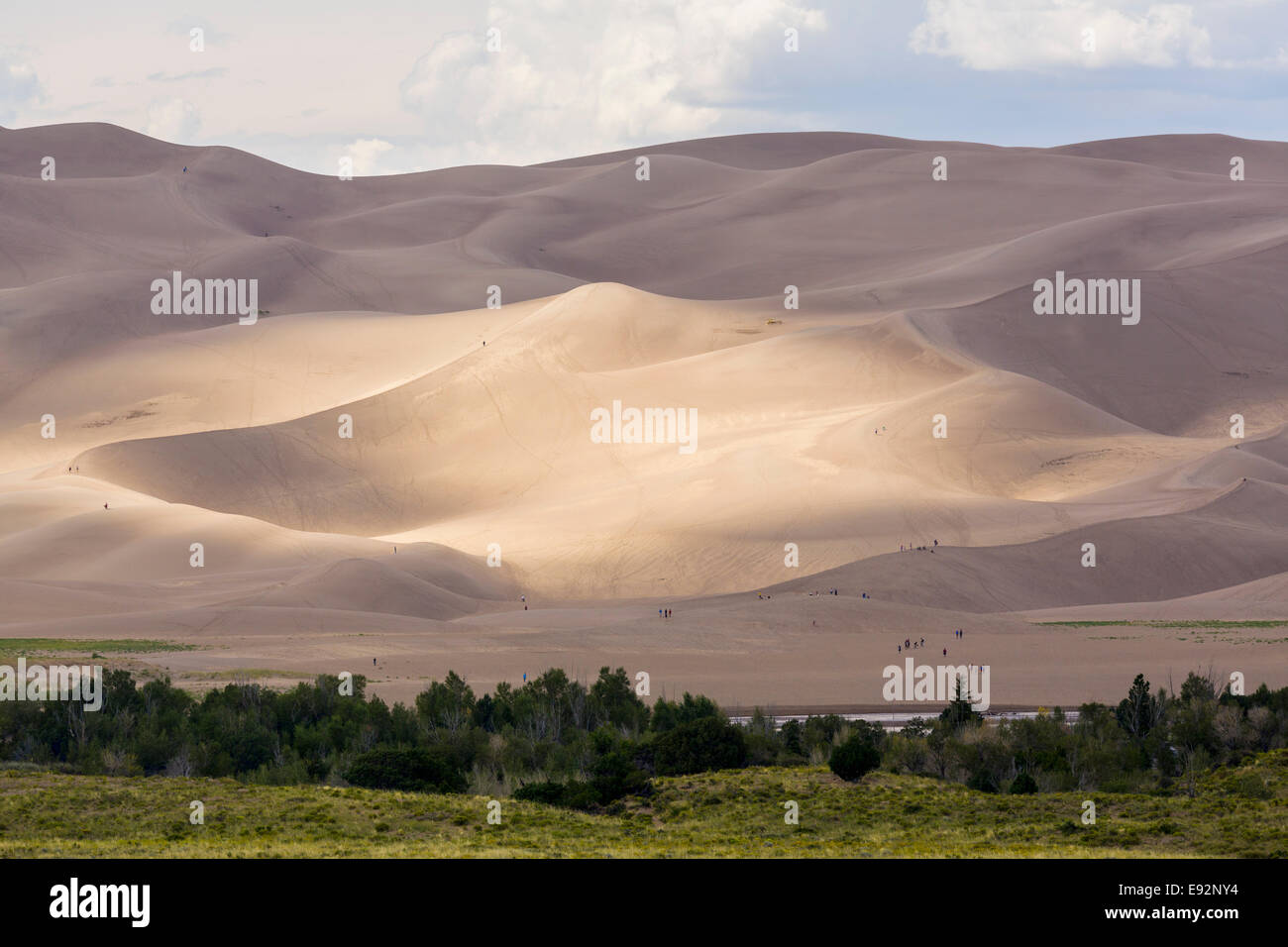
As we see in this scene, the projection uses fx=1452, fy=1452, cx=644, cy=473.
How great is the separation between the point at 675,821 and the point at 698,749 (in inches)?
181

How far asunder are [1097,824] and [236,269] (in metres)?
118

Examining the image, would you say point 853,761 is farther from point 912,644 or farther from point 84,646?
point 84,646

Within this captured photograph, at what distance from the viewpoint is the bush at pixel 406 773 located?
2227 centimetres

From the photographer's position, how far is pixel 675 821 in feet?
66.9

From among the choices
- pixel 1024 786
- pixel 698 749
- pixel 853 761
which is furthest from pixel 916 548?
pixel 1024 786

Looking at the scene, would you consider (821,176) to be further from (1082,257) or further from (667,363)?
(667,363)

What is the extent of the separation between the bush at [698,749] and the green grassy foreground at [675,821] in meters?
1.10

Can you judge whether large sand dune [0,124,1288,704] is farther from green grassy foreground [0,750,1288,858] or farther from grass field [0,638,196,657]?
green grassy foreground [0,750,1288,858]

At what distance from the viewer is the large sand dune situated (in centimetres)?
4900

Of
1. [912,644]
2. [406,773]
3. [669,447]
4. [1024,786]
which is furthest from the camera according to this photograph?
[669,447]

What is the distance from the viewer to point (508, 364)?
8850 cm

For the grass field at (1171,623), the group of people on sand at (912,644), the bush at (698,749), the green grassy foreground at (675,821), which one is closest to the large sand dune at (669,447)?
the group of people on sand at (912,644)

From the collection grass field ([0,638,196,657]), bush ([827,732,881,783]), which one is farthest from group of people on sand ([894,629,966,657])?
grass field ([0,638,196,657])
